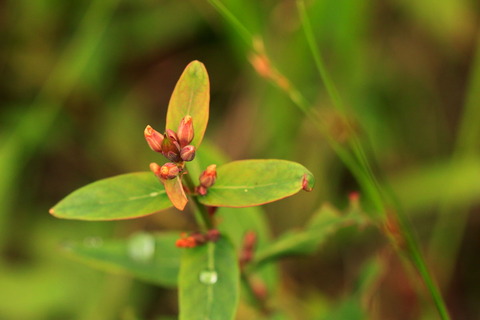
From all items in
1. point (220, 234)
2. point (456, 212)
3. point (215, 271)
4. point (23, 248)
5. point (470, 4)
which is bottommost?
point (215, 271)

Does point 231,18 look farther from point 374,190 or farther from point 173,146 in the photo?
→ point 173,146

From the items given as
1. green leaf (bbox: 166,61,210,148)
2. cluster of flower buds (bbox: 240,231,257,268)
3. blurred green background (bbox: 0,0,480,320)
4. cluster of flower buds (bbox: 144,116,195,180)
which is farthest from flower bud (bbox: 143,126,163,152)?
blurred green background (bbox: 0,0,480,320)

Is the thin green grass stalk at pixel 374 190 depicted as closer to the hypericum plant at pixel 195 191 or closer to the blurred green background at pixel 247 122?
the hypericum plant at pixel 195 191

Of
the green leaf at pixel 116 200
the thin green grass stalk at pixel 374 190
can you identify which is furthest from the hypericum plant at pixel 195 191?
the thin green grass stalk at pixel 374 190

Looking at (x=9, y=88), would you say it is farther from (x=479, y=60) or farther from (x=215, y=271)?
(x=479, y=60)

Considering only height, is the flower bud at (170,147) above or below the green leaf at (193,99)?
below

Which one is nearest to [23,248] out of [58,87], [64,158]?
[64,158]

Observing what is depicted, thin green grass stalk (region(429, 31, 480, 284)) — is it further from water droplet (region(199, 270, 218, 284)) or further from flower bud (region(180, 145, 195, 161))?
flower bud (region(180, 145, 195, 161))
